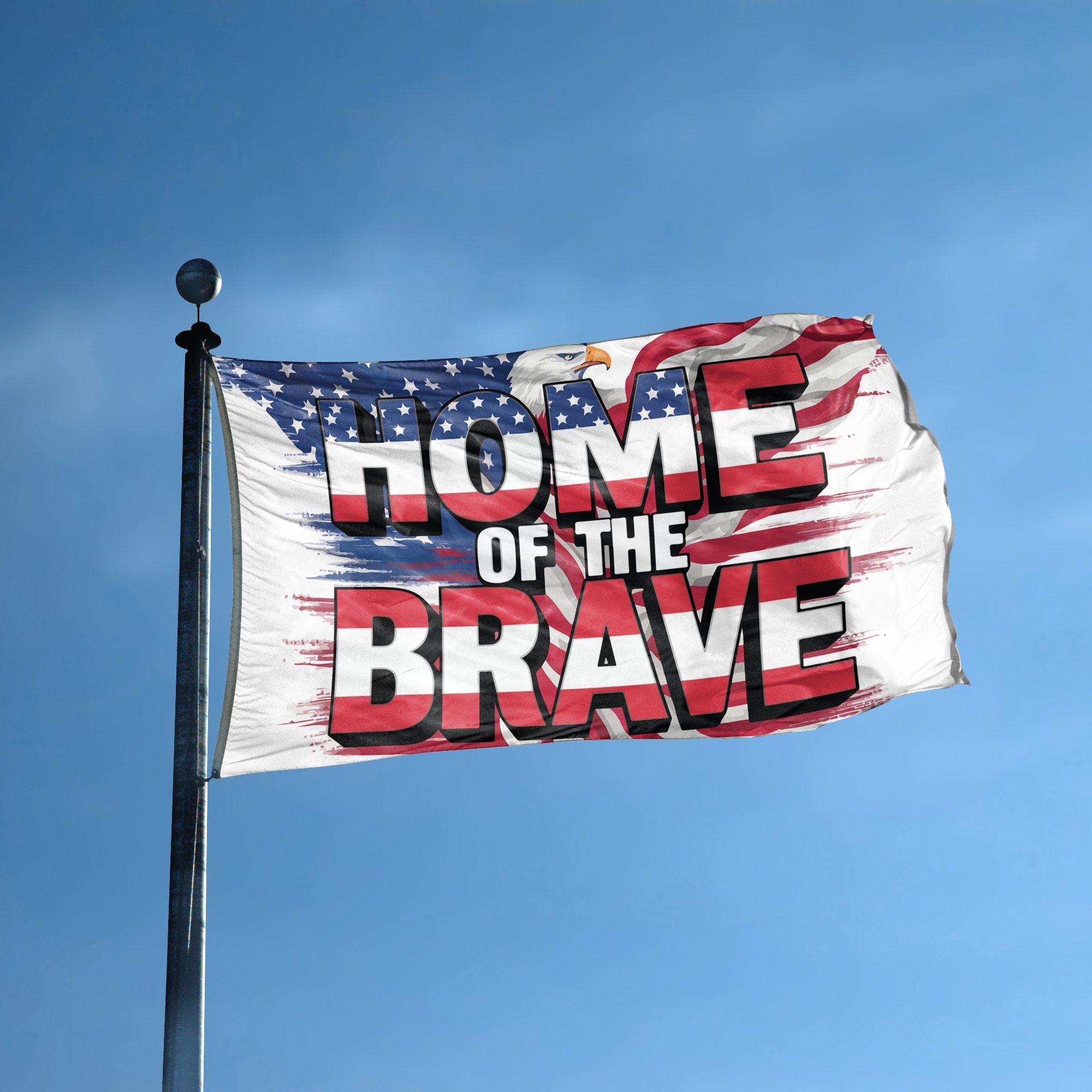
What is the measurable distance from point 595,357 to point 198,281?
13.9 ft

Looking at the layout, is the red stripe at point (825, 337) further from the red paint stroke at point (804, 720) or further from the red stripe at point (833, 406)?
the red paint stroke at point (804, 720)

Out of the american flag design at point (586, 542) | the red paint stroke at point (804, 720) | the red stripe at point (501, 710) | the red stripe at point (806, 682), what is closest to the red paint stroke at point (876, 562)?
the american flag design at point (586, 542)

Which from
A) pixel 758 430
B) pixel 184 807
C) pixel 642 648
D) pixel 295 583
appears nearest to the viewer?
pixel 184 807

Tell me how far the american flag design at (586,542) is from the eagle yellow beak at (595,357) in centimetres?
2

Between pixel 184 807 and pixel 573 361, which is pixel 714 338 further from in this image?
pixel 184 807

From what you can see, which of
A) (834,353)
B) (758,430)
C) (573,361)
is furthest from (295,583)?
(834,353)

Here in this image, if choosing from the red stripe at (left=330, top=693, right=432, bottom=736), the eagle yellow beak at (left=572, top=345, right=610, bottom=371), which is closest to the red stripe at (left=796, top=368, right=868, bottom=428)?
the eagle yellow beak at (left=572, top=345, right=610, bottom=371)

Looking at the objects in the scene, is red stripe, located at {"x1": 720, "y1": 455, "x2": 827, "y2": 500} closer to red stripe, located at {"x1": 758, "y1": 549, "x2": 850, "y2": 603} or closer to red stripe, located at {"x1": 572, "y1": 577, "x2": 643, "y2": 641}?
red stripe, located at {"x1": 758, "y1": 549, "x2": 850, "y2": 603}

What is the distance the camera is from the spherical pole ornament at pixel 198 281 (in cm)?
1285

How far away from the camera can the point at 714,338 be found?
590 inches

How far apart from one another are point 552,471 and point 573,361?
4.10 feet

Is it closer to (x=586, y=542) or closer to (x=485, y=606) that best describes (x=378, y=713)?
(x=485, y=606)

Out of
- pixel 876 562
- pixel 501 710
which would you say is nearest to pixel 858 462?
pixel 876 562

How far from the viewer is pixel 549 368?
14648mm
